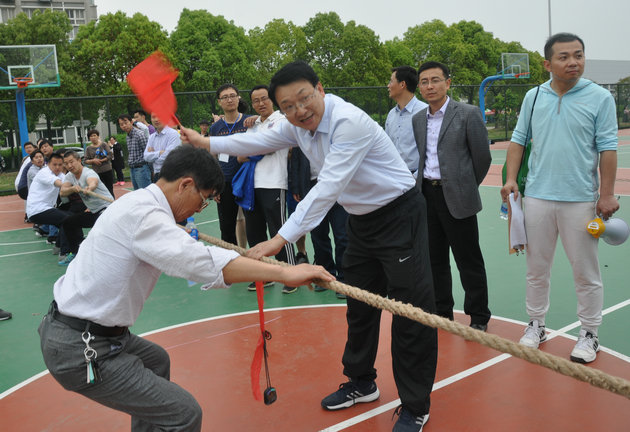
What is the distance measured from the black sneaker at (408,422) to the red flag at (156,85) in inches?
91.5

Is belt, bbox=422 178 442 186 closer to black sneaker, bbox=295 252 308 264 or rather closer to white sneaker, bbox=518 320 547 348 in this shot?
white sneaker, bbox=518 320 547 348

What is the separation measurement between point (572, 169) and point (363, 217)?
1618 mm

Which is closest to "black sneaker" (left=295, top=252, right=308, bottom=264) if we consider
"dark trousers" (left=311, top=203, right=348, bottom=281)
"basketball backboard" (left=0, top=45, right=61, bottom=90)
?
"dark trousers" (left=311, top=203, right=348, bottom=281)

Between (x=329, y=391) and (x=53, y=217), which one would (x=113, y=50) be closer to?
(x=53, y=217)

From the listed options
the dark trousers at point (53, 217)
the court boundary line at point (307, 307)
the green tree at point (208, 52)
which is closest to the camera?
the court boundary line at point (307, 307)

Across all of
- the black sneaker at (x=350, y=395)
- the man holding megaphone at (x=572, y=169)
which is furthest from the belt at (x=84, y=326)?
the man holding megaphone at (x=572, y=169)

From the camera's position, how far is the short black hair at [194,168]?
248 cm

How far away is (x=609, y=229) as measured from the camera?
150 inches

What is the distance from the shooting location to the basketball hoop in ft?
49.8

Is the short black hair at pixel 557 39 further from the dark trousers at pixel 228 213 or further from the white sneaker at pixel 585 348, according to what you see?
the dark trousers at pixel 228 213

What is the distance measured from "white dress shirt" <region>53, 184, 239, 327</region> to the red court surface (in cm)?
139

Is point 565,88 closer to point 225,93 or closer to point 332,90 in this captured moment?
point 225,93

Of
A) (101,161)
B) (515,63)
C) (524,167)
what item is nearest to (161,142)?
(101,161)

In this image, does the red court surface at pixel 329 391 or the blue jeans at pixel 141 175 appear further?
the blue jeans at pixel 141 175
